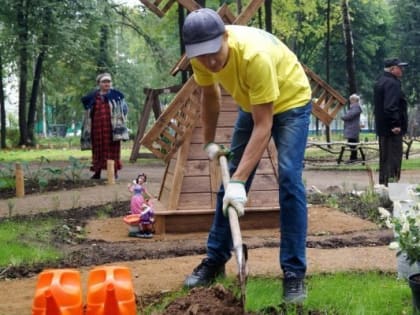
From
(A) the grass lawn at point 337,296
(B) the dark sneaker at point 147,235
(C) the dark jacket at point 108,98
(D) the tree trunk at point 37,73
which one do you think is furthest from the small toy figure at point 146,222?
(D) the tree trunk at point 37,73

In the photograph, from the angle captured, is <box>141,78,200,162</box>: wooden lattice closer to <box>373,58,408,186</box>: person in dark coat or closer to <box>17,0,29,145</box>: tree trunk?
<box>373,58,408,186</box>: person in dark coat

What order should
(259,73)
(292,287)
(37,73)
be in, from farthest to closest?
(37,73)
(292,287)
(259,73)

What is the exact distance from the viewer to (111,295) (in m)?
3.33

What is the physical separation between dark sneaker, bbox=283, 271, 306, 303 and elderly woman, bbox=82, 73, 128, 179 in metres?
8.26

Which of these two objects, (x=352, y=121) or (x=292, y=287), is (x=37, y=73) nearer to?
(x=352, y=121)

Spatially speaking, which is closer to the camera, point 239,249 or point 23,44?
point 239,249

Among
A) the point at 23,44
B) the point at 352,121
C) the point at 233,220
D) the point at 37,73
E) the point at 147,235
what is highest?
the point at 23,44

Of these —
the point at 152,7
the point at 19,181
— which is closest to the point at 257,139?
the point at 152,7

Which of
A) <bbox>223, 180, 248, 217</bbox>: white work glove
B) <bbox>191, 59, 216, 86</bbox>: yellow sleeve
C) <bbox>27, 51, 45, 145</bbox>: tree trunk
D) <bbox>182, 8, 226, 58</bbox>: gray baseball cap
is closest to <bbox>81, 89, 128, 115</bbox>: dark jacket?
<bbox>191, 59, 216, 86</bbox>: yellow sleeve

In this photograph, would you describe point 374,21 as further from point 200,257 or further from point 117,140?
point 200,257

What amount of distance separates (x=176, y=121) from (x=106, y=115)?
15.2 feet

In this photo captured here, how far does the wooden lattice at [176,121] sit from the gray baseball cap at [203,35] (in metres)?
3.74

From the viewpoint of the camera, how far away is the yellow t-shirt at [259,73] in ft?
12.7

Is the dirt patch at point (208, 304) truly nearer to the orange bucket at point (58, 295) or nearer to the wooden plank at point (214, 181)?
A: the orange bucket at point (58, 295)
